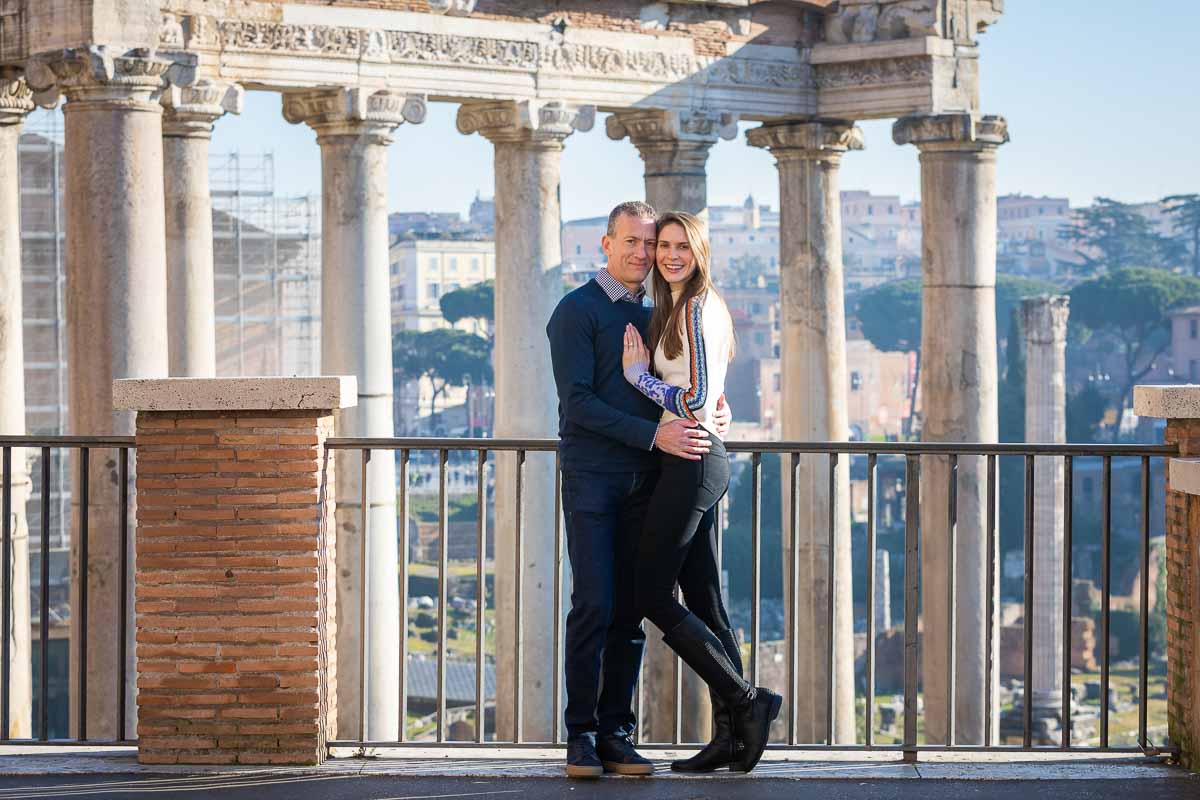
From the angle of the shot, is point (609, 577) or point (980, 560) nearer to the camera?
point (609, 577)

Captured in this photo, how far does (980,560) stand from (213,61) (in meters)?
13.6

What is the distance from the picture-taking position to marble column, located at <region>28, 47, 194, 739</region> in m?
22.0

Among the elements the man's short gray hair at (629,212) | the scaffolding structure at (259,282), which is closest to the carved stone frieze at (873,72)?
the man's short gray hair at (629,212)

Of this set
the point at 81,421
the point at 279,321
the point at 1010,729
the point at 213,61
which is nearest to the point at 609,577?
the point at 81,421

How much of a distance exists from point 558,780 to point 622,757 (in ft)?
1.45

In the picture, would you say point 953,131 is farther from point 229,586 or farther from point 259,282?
point 259,282

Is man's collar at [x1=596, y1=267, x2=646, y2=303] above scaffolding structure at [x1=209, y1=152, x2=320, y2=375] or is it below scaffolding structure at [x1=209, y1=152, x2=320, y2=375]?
below

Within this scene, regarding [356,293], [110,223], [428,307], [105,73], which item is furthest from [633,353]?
[428,307]

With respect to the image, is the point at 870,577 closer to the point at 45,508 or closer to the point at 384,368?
the point at 45,508

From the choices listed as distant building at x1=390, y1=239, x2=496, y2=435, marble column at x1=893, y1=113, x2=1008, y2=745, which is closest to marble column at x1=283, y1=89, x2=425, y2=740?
marble column at x1=893, y1=113, x2=1008, y2=745

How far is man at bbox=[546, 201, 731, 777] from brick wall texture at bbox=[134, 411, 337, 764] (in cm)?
186

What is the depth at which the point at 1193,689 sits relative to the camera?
1305cm

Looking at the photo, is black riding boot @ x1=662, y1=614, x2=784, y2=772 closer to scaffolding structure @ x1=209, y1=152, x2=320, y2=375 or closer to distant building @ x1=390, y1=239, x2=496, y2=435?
scaffolding structure @ x1=209, y1=152, x2=320, y2=375

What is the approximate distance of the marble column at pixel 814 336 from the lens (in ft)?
100
